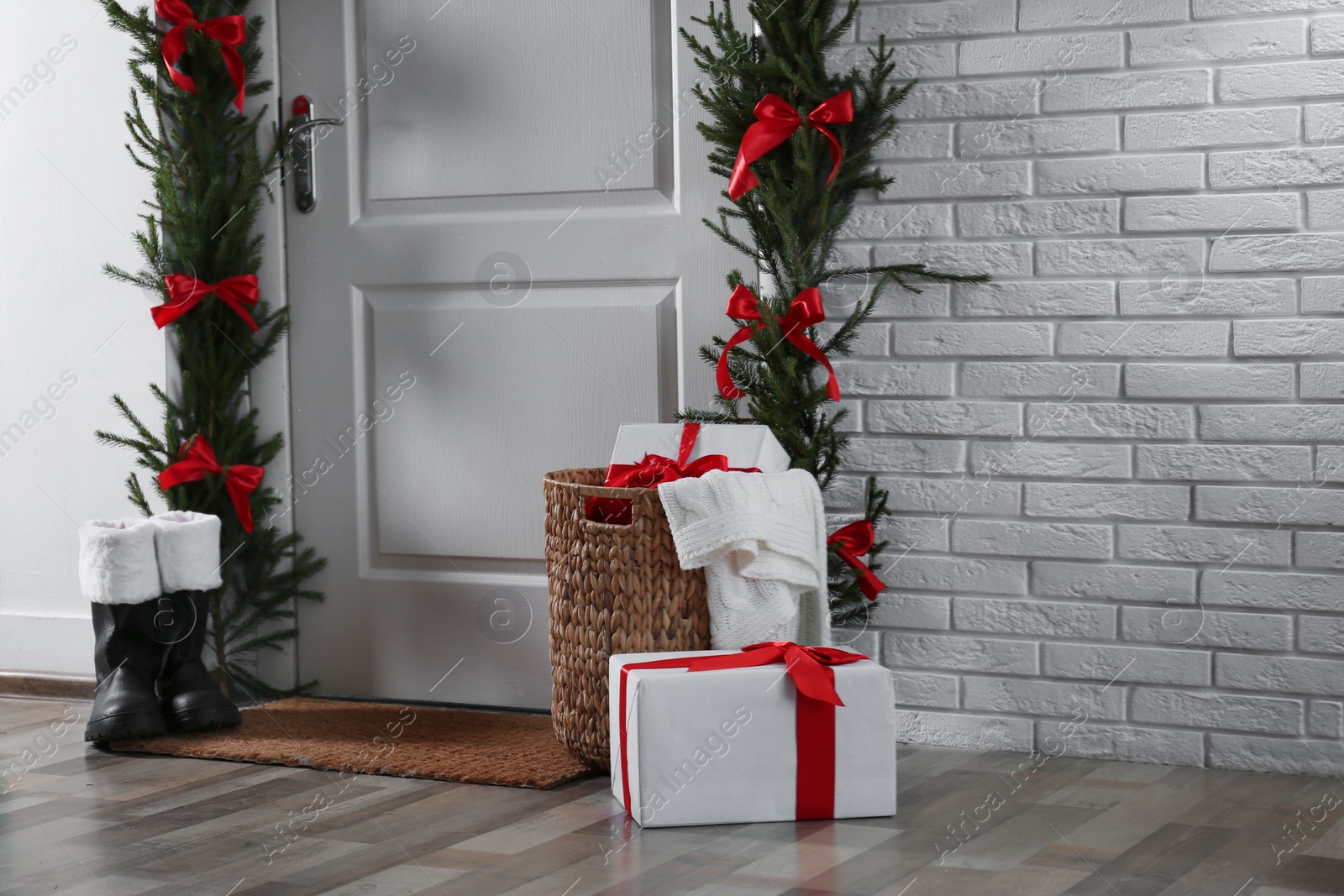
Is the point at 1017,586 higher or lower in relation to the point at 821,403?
lower

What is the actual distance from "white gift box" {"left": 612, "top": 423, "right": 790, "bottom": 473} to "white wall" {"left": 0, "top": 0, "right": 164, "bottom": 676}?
96cm

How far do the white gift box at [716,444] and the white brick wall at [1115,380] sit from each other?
0.24m

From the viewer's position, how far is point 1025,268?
6.29 ft

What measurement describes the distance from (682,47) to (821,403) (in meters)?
0.63

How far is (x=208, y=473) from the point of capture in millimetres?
2277

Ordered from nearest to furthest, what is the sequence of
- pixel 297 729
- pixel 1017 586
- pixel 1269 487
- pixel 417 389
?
pixel 1269 487 < pixel 1017 586 < pixel 297 729 < pixel 417 389

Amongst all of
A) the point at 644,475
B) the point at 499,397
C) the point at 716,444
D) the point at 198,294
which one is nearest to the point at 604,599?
the point at 644,475

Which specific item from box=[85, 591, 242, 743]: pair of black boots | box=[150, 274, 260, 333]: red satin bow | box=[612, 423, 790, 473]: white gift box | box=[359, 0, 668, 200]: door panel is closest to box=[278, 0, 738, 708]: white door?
box=[359, 0, 668, 200]: door panel

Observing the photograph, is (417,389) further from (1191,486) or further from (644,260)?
(1191,486)

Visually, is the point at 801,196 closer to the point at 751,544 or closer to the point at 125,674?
the point at 751,544

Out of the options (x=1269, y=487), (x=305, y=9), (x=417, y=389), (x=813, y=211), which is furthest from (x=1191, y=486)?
(x=305, y=9)

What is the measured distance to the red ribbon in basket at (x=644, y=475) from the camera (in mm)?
1756
